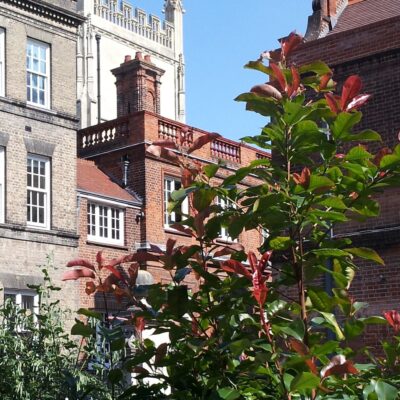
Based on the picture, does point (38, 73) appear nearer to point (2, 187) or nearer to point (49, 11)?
point (49, 11)

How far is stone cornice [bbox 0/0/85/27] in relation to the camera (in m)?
27.6

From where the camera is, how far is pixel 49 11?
28312mm

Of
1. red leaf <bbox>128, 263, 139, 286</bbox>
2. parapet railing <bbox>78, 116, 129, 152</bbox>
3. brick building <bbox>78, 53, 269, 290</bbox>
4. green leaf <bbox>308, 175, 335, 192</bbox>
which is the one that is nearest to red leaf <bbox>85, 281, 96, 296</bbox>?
red leaf <bbox>128, 263, 139, 286</bbox>

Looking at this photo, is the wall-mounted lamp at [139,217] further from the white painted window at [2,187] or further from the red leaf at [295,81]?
the red leaf at [295,81]

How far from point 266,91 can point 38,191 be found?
22.7 m

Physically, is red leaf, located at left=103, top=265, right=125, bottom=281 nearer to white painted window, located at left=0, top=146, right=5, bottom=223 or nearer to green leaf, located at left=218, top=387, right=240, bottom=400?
green leaf, located at left=218, top=387, right=240, bottom=400

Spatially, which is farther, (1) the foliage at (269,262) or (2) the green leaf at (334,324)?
(2) the green leaf at (334,324)

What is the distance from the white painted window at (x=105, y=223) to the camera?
2947 centimetres

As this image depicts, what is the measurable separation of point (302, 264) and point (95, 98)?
57887 mm

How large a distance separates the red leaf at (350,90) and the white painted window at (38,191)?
22411 mm

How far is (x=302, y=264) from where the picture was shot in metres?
5.20

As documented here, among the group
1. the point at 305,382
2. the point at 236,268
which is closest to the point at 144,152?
the point at 236,268

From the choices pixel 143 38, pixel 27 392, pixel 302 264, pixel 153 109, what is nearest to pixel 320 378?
pixel 302 264

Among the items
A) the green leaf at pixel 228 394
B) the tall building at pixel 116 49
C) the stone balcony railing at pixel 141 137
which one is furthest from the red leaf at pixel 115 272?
the tall building at pixel 116 49
